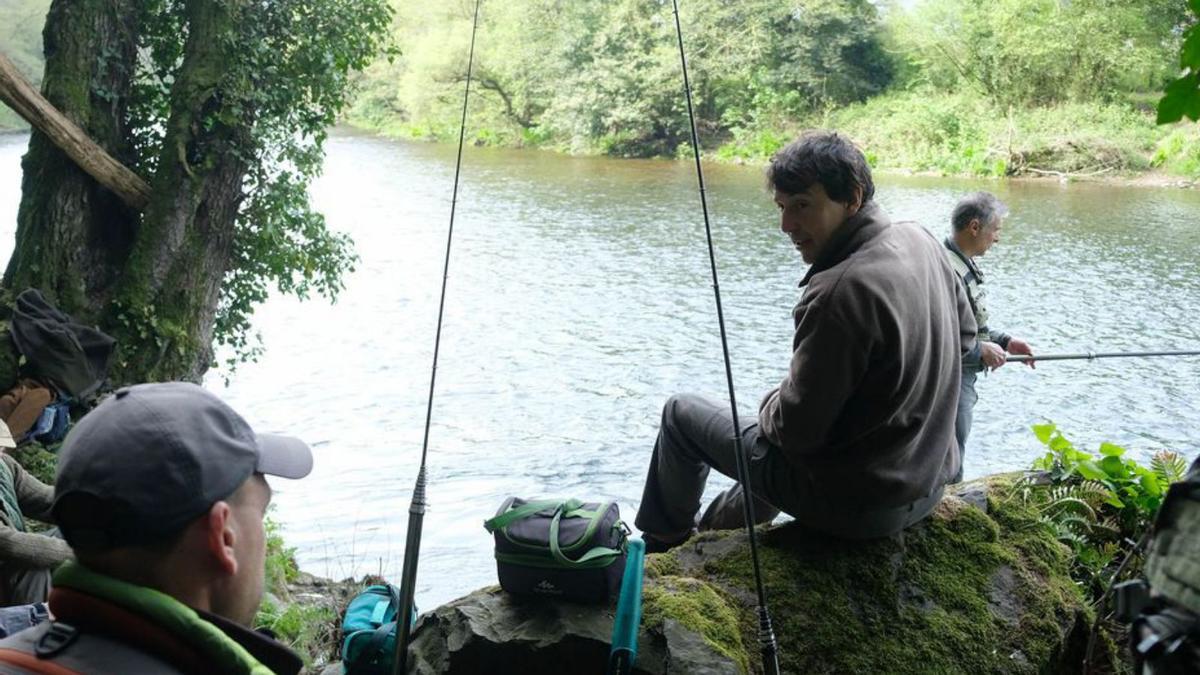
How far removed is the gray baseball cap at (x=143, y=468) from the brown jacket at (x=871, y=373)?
1.68 meters

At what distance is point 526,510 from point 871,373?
0.96 metres

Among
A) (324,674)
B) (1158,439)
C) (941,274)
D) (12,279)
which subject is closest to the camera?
(941,274)

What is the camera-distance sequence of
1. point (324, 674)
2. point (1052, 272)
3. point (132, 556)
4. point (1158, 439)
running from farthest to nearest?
point (1052, 272) < point (1158, 439) < point (324, 674) < point (132, 556)

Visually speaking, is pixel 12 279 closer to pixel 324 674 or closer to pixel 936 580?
pixel 324 674

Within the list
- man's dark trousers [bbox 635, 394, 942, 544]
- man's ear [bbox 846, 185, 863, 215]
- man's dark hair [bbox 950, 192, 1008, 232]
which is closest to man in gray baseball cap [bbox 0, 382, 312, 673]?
man's dark trousers [bbox 635, 394, 942, 544]

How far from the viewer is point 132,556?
139 centimetres

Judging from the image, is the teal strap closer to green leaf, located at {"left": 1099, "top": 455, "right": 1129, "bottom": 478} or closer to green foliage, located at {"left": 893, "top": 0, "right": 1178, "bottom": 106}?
green leaf, located at {"left": 1099, "top": 455, "right": 1129, "bottom": 478}

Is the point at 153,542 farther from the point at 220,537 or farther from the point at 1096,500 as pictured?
the point at 1096,500

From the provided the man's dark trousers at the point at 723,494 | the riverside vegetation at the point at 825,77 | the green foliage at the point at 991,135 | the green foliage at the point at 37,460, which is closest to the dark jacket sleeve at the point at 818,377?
the man's dark trousers at the point at 723,494

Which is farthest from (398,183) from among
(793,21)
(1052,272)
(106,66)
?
(106,66)

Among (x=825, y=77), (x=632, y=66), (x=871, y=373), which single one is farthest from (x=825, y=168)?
(x=632, y=66)

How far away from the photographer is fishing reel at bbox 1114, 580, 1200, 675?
114cm

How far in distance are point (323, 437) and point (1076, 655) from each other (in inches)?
331

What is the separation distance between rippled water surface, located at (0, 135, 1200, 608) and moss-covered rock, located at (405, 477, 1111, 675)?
164 inches
